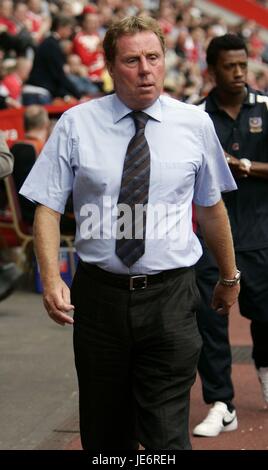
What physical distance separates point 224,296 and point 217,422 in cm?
164

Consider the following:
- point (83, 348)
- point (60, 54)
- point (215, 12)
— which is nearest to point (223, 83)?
point (83, 348)

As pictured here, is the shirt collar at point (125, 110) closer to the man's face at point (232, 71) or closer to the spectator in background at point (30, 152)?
the man's face at point (232, 71)

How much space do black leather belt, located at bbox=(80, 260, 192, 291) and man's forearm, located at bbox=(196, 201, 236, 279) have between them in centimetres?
25

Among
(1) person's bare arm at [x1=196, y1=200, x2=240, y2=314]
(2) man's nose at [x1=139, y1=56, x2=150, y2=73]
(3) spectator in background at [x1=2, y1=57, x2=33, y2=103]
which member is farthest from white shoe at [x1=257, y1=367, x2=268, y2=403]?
(3) spectator in background at [x1=2, y1=57, x2=33, y2=103]

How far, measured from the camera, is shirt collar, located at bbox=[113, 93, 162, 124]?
4.25 meters

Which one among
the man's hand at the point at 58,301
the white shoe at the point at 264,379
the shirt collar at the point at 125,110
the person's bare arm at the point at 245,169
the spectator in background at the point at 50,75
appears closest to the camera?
the man's hand at the point at 58,301

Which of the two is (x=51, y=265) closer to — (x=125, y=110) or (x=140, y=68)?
(x=125, y=110)

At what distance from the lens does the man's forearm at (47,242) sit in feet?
13.5

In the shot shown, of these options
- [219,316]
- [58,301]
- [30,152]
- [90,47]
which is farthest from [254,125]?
[90,47]

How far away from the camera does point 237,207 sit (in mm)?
6203

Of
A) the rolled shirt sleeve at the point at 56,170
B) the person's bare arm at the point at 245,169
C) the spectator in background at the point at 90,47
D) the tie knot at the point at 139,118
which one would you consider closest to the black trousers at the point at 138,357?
the rolled shirt sleeve at the point at 56,170

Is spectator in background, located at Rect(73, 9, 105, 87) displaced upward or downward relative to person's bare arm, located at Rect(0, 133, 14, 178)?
downward

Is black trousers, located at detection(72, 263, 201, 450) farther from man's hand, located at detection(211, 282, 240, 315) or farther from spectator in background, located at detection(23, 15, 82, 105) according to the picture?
spectator in background, located at detection(23, 15, 82, 105)

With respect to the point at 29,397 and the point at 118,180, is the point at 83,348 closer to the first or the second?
the point at 118,180
